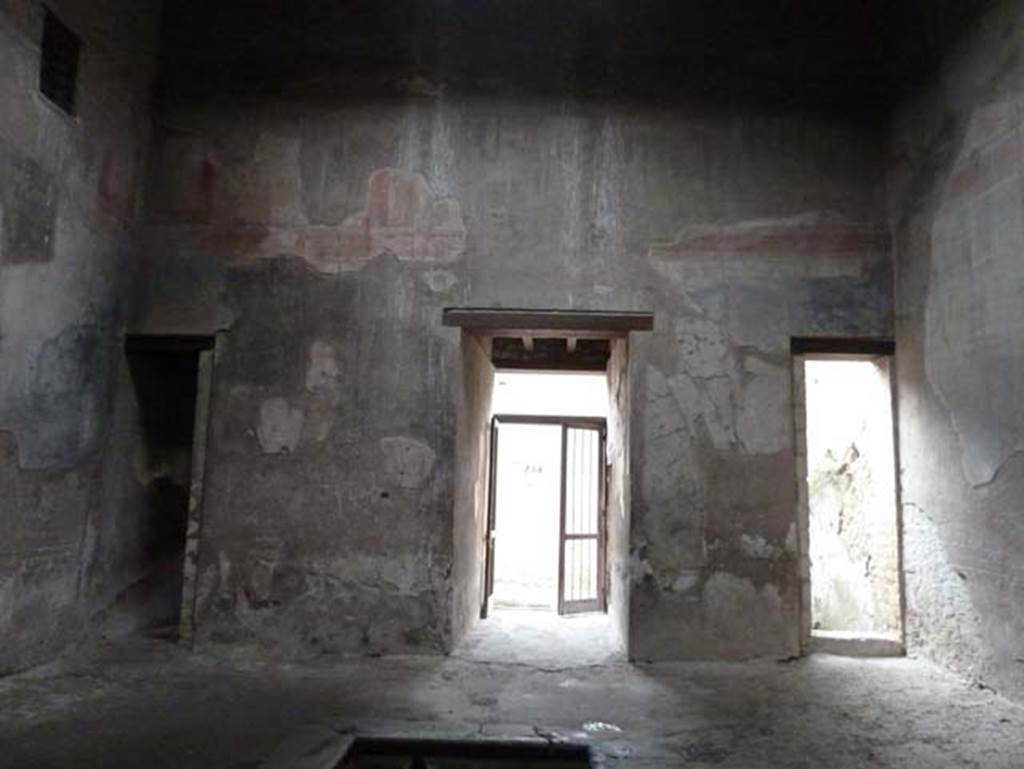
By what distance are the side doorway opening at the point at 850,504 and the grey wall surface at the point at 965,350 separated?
0.59ft

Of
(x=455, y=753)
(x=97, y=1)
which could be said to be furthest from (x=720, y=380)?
(x=97, y=1)

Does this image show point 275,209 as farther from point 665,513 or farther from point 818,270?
point 818,270

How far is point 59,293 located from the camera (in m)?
4.27

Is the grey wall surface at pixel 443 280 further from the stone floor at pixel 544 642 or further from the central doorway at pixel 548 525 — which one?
the central doorway at pixel 548 525

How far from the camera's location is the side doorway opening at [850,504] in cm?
479

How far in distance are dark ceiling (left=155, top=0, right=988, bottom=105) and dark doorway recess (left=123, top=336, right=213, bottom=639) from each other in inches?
74.5

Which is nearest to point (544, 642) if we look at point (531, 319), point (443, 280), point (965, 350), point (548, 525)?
point (531, 319)

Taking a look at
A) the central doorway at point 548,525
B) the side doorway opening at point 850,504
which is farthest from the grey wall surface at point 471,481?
the side doorway opening at point 850,504

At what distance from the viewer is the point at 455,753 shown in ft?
10.5

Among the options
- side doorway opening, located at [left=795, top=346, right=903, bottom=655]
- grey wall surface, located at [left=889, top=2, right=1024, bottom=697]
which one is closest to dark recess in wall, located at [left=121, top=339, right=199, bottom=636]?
side doorway opening, located at [left=795, top=346, right=903, bottom=655]

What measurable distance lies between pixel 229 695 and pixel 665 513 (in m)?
2.71

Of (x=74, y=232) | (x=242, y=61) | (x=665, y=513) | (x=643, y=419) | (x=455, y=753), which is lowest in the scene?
(x=455, y=753)

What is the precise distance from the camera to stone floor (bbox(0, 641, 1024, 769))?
3.03 meters

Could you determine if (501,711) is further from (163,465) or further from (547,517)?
(547,517)
